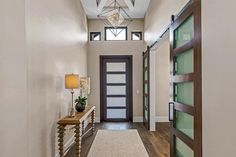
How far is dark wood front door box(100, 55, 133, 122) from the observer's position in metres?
9.58

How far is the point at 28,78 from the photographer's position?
322 centimetres

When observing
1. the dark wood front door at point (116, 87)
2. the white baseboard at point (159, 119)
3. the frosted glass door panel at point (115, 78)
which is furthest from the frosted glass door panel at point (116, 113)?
the frosted glass door panel at point (115, 78)

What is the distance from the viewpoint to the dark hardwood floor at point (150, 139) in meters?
5.23

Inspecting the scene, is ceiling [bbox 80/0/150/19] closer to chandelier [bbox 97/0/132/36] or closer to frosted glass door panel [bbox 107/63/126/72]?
chandelier [bbox 97/0/132/36]

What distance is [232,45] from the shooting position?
185 centimetres

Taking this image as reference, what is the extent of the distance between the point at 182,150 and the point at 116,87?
20.3ft

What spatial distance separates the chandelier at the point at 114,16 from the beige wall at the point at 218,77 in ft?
15.4

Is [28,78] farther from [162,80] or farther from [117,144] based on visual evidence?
[162,80]

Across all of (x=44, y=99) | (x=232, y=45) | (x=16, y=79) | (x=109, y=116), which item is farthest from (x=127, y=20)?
(x=232, y=45)

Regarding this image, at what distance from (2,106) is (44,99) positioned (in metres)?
0.96

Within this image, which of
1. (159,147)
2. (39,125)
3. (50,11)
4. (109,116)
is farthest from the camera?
(109,116)

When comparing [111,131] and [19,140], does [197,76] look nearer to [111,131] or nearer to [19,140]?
[19,140]

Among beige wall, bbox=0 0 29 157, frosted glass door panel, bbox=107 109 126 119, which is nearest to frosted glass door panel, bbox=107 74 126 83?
frosted glass door panel, bbox=107 109 126 119

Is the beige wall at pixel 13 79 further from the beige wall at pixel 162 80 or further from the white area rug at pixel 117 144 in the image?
the beige wall at pixel 162 80
